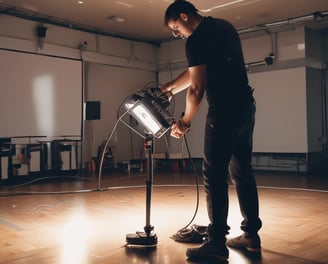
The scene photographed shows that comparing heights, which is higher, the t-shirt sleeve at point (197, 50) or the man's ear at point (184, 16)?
the man's ear at point (184, 16)

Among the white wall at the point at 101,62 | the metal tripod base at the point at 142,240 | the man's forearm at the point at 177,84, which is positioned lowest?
the metal tripod base at the point at 142,240

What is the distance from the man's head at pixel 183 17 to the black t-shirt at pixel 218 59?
0.07 m

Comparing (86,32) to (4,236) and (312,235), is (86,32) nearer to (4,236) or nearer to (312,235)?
(4,236)

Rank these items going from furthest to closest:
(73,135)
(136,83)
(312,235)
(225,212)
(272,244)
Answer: (136,83) → (73,135) → (312,235) → (272,244) → (225,212)

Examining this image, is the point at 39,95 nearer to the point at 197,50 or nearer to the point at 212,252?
the point at 197,50

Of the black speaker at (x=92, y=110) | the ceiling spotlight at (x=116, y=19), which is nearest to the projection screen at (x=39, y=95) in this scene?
the black speaker at (x=92, y=110)

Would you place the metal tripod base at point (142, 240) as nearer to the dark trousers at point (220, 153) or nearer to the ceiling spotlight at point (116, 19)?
the dark trousers at point (220, 153)

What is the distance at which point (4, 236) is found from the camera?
2.52 m

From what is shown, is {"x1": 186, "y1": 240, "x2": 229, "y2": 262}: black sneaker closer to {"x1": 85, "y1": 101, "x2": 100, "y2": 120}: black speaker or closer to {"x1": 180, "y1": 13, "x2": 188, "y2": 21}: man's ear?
{"x1": 180, "y1": 13, "x2": 188, "y2": 21}: man's ear

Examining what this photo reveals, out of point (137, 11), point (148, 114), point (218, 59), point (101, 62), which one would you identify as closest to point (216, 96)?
point (218, 59)

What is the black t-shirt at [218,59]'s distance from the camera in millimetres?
1869

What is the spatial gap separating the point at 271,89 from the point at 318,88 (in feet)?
2.97

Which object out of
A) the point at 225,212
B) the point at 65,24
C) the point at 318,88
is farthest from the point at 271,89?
the point at 225,212

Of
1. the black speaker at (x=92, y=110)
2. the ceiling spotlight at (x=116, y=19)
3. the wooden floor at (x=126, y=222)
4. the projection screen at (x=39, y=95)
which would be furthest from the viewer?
the black speaker at (x=92, y=110)
